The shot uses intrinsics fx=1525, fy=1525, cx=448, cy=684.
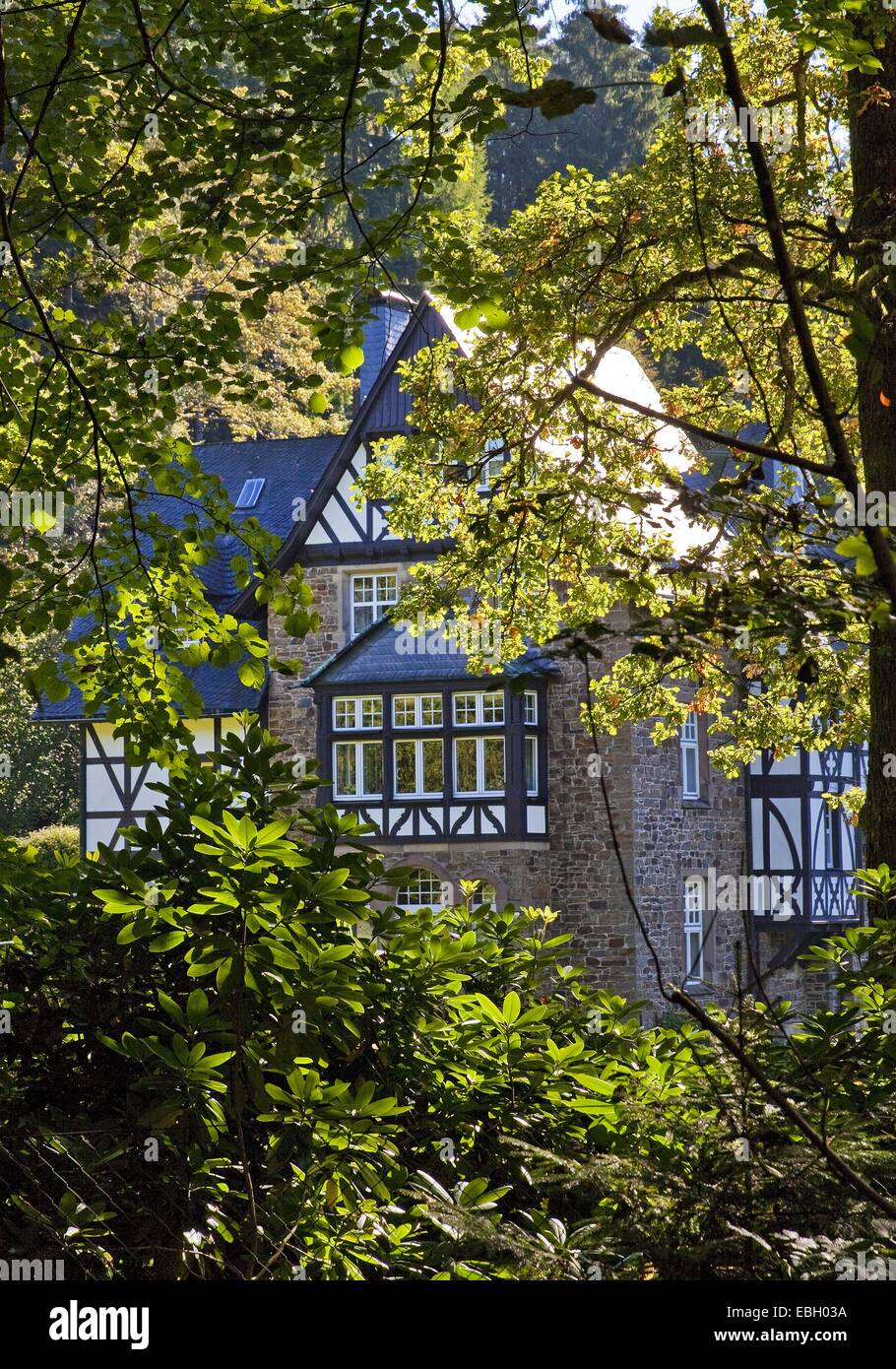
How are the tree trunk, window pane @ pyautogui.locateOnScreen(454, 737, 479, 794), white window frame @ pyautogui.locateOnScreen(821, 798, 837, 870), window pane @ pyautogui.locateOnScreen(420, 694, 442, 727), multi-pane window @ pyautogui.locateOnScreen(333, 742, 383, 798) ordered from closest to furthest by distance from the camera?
the tree trunk
window pane @ pyautogui.locateOnScreen(454, 737, 479, 794)
window pane @ pyautogui.locateOnScreen(420, 694, 442, 727)
multi-pane window @ pyautogui.locateOnScreen(333, 742, 383, 798)
white window frame @ pyautogui.locateOnScreen(821, 798, 837, 870)

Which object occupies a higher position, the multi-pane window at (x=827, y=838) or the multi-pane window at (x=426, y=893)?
the multi-pane window at (x=827, y=838)

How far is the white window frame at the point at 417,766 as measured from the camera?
22.0 meters

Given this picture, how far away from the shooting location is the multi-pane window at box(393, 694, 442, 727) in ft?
72.8

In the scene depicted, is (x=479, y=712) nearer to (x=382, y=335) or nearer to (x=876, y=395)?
(x=382, y=335)

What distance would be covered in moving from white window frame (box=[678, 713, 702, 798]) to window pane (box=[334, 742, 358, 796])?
5023 mm

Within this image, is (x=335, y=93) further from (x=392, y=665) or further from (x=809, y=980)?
(x=809, y=980)

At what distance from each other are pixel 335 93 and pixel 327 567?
18.7m

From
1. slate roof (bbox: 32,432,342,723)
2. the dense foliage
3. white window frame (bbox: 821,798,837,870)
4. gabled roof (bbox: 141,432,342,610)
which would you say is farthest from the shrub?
the dense foliage

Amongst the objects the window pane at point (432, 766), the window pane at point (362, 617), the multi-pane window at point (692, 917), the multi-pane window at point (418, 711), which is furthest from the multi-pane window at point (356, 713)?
the multi-pane window at point (692, 917)

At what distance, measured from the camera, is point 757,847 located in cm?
2406

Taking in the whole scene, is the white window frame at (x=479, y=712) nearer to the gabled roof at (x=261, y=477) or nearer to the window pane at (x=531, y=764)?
the window pane at (x=531, y=764)

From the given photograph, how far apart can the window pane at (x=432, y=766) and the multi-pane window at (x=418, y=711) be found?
0.31 m

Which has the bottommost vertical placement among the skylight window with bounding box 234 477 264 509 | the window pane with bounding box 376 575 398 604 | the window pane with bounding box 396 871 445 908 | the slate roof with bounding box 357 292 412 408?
the window pane with bounding box 396 871 445 908

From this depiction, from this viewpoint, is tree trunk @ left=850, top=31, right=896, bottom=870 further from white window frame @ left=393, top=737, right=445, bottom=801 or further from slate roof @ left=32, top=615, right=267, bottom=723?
slate roof @ left=32, top=615, right=267, bottom=723
